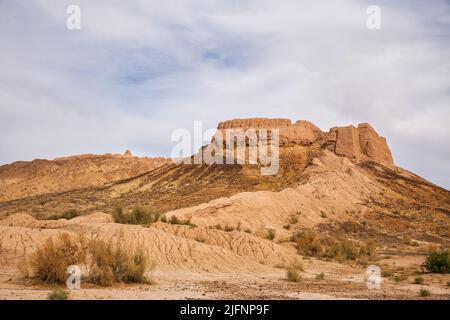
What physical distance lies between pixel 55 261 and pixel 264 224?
874 inches

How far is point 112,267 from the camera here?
13516mm

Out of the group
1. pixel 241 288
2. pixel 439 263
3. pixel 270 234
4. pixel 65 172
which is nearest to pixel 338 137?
pixel 270 234

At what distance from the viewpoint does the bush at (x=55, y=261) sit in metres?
12.8

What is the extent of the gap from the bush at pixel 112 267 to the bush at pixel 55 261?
551 millimetres

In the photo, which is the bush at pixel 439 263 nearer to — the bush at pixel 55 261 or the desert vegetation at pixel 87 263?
the desert vegetation at pixel 87 263

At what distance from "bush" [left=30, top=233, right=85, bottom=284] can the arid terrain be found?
1.15 ft

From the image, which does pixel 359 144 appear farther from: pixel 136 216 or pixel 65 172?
pixel 65 172

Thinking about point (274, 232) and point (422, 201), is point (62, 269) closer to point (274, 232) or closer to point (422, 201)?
point (274, 232)

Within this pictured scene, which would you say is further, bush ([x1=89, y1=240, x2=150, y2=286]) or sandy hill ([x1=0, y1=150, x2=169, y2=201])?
sandy hill ([x1=0, y1=150, x2=169, y2=201])

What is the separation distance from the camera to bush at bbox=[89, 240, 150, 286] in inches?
507

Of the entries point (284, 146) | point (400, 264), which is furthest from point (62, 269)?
point (284, 146)

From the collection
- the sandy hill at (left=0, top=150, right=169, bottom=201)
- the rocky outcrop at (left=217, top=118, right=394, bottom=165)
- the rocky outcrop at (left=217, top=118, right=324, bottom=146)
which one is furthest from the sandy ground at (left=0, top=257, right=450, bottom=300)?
the sandy hill at (left=0, top=150, right=169, bottom=201)

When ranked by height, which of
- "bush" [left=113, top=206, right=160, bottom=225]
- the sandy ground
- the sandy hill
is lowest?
the sandy ground

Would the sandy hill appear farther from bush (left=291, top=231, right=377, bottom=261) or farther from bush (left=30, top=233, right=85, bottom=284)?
bush (left=30, top=233, right=85, bottom=284)
